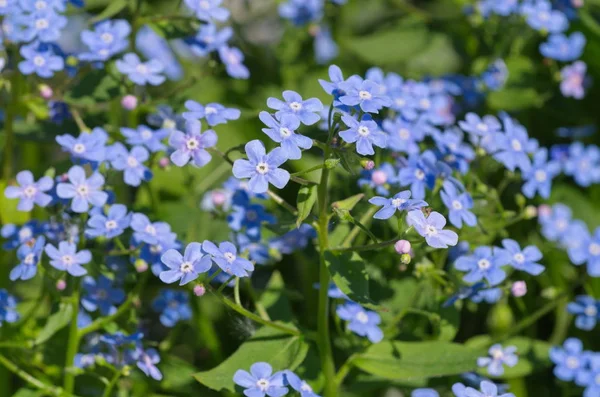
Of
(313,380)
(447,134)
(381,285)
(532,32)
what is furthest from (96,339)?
(532,32)

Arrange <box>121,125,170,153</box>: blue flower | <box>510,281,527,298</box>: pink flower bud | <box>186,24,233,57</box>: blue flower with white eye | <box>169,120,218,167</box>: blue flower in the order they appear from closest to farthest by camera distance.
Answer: <box>169,120,218,167</box>: blue flower, <box>510,281,527,298</box>: pink flower bud, <box>121,125,170,153</box>: blue flower, <box>186,24,233,57</box>: blue flower with white eye

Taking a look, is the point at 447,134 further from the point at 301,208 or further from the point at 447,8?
the point at 447,8

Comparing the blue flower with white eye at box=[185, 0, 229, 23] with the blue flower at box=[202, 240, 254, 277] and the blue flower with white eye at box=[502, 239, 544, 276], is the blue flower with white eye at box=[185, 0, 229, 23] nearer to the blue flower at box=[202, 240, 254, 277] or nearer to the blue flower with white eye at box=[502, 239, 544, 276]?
the blue flower at box=[202, 240, 254, 277]

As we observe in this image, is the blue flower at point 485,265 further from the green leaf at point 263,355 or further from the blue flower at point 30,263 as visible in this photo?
the blue flower at point 30,263

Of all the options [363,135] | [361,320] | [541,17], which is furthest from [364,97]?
[541,17]

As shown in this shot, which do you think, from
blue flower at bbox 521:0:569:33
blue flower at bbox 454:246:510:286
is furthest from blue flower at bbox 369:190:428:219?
blue flower at bbox 521:0:569:33

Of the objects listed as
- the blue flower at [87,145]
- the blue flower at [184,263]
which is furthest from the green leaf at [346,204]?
the blue flower at [87,145]
